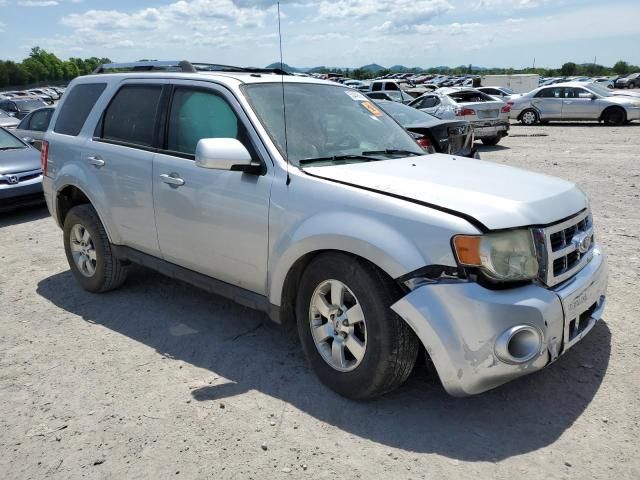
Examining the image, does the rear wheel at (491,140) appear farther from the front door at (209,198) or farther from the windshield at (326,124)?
the front door at (209,198)

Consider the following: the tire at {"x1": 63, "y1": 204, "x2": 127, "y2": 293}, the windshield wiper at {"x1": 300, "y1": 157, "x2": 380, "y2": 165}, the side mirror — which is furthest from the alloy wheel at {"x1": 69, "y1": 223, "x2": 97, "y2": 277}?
the windshield wiper at {"x1": 300, "y1": 157, "x2": 380, "y2": 165}

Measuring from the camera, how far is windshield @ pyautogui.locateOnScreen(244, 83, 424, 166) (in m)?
3.66

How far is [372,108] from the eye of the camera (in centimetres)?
441

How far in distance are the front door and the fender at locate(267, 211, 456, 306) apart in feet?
0.53

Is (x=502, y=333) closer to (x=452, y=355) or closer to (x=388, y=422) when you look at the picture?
(x=452, y=355)

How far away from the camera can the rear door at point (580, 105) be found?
67.9 feet

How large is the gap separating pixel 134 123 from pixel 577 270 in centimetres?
343

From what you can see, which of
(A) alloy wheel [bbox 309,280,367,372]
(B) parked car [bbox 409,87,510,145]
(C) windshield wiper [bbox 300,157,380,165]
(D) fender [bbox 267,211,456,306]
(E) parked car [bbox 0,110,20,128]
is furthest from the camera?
(E) parked car [bbox 0,110,20,128]

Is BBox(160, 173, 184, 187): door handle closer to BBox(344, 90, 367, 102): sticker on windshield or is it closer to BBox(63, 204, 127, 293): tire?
BBox(63, 204, 127, 293): tire

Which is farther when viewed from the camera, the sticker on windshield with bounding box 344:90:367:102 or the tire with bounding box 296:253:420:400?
the sticker on windshield with bounding box 344:90:367:102

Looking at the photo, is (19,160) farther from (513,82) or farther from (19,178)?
(513,82)

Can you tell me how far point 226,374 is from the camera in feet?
12.0

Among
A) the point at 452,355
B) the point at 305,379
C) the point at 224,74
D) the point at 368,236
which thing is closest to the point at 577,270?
the point at 452,355

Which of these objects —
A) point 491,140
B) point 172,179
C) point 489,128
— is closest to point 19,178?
point 172,179
